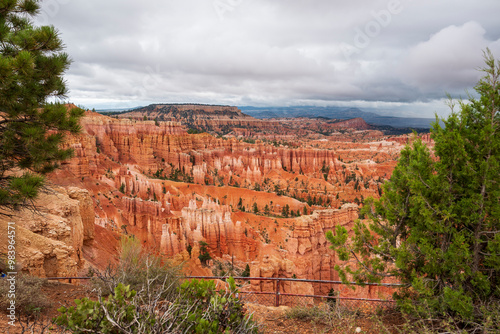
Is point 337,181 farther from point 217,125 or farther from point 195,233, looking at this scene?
point 217,125

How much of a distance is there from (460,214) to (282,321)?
14.6ft

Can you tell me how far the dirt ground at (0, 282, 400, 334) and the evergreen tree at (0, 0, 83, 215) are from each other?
2.33m

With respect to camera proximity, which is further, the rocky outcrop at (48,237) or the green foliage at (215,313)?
the rocky outcrop at (48,237)

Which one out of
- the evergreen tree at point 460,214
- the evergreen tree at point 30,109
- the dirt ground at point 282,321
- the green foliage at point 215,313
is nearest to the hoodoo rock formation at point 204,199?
the evergreen tree at point 30,109

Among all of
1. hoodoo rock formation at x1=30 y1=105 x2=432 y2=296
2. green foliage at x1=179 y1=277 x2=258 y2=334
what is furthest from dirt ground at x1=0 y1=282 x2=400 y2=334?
hoodoo rock formation at x1=30 y1=105 x2=432 y2=296

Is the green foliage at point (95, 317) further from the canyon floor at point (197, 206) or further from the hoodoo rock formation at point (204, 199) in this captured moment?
the hoodoo rock formation at point (204, 199)

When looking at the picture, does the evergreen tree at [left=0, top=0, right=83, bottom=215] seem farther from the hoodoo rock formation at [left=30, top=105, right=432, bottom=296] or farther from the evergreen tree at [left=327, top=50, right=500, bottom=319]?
the evergreen tree at [left=327, top=50, right=500, bottom=319]

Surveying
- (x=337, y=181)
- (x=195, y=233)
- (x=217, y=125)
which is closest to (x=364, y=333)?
(x=195, y=233)

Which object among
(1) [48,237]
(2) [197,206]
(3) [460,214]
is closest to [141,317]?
(3) [460,214]

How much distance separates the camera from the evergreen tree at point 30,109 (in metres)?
5.56

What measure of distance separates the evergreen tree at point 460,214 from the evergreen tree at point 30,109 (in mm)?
7727

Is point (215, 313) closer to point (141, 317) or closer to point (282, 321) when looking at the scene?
point (141, 317)

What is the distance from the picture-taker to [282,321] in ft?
21.1

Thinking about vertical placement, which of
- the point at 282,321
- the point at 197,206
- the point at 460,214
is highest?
the point at 460,214
